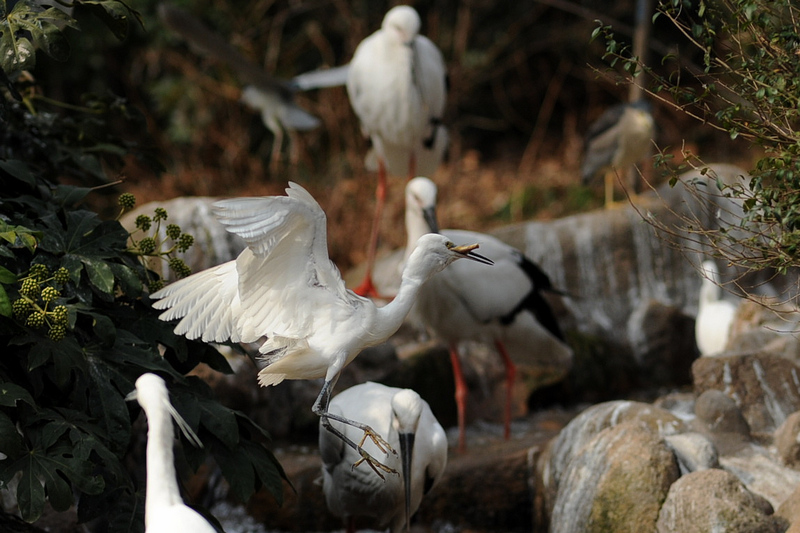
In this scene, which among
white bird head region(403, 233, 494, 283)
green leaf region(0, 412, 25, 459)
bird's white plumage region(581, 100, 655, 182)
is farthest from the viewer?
bird's white plumage region(581, 100, 655, 182)

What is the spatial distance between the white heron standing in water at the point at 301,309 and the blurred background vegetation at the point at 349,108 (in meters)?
5.01

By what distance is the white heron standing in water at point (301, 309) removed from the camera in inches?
131

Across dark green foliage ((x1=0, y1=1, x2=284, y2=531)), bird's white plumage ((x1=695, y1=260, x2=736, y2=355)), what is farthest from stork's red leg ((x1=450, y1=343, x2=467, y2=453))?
dark green foliage ((x1=0, y1=1, x2=284, y2=531))

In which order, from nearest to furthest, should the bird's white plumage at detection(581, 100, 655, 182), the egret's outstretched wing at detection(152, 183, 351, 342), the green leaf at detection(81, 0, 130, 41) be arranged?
the egret's outstretched wing at detection(152, 183, 351, 342), the green leaf at detection(81, 0, 130, 41), the bird's white plumage at detection(581, 100, 655, 182)

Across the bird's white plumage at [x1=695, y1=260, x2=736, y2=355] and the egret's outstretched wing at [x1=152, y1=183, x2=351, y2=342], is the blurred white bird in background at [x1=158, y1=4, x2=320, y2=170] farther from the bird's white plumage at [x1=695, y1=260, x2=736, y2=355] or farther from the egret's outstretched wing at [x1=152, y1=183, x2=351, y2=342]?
the egret's outstretched wing at [x1=152, y1=183, x2=351, y2=342]

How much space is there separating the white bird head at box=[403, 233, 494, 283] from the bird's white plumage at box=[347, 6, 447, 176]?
11.4 ft

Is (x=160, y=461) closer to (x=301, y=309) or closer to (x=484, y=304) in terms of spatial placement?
(x=301, y=309)

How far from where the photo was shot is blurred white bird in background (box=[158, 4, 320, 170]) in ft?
22.4

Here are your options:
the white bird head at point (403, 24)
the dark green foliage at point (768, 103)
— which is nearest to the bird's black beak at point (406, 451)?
the dark green foliage at point (768, 103)

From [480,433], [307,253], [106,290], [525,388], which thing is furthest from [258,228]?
[525,388]

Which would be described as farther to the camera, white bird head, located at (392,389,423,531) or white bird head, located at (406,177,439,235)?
white bird head, located at (406,177,439,235)

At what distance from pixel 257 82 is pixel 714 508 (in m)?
5.36

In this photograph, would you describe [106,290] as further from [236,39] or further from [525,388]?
[236,39]

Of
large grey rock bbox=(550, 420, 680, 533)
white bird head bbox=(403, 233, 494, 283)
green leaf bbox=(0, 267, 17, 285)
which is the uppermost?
white bird head bbox=(403, 233, 494, 283)
